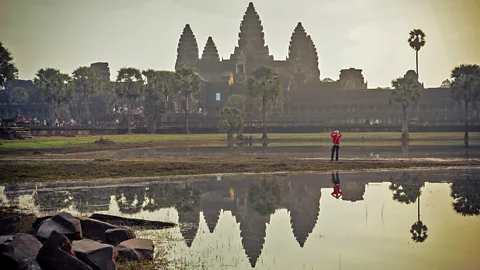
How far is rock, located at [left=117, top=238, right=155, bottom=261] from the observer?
11691 millimetres

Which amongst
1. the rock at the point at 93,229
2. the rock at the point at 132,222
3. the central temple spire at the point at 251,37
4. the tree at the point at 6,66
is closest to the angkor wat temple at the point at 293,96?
the central temple spire at the point at 251,37

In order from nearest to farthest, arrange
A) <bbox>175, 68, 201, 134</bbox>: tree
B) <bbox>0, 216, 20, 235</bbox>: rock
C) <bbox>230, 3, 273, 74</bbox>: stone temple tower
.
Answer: <bbox>0, 216, 20, 235</bbox>: rock → <bbox>175, 68, 201, 134</bbox>: tree → <bbox>230, 3, 273, 74</bbox>: stone temple tower

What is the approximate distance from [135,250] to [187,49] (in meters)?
113

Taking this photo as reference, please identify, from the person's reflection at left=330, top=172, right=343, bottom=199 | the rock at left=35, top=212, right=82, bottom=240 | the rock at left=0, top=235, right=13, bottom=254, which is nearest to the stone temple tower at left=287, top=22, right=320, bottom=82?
the person's reflection at left=330, top=172, right=343, bottom=199

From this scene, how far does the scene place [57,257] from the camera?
10.2 m

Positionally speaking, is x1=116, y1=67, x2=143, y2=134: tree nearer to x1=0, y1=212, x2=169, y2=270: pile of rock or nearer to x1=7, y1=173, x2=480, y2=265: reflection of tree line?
x1=7, y1=173, x2=480, y2=265: reflection of tree line

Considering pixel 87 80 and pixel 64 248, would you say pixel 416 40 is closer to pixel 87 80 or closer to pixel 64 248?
pixel 87 80

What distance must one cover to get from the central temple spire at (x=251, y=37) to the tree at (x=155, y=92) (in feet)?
101

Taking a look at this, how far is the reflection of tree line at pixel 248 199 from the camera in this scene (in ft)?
50.2

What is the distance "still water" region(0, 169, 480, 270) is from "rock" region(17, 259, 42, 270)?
2.54 meters

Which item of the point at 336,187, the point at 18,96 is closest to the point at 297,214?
the point at 336,187

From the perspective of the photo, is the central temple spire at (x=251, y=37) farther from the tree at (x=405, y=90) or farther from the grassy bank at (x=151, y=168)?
the grassy bank at (x=151, y=168)

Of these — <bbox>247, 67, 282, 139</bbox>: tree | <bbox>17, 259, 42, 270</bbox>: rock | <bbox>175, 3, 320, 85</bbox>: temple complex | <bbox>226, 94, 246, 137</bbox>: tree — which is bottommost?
<bbox>17, 259, 42, 270</bbox>: rock

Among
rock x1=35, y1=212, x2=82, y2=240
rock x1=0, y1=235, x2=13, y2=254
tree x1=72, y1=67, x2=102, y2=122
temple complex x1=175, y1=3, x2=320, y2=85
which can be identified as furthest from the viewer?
temple complex x1=175, y1=3, x2=320, y2=85
